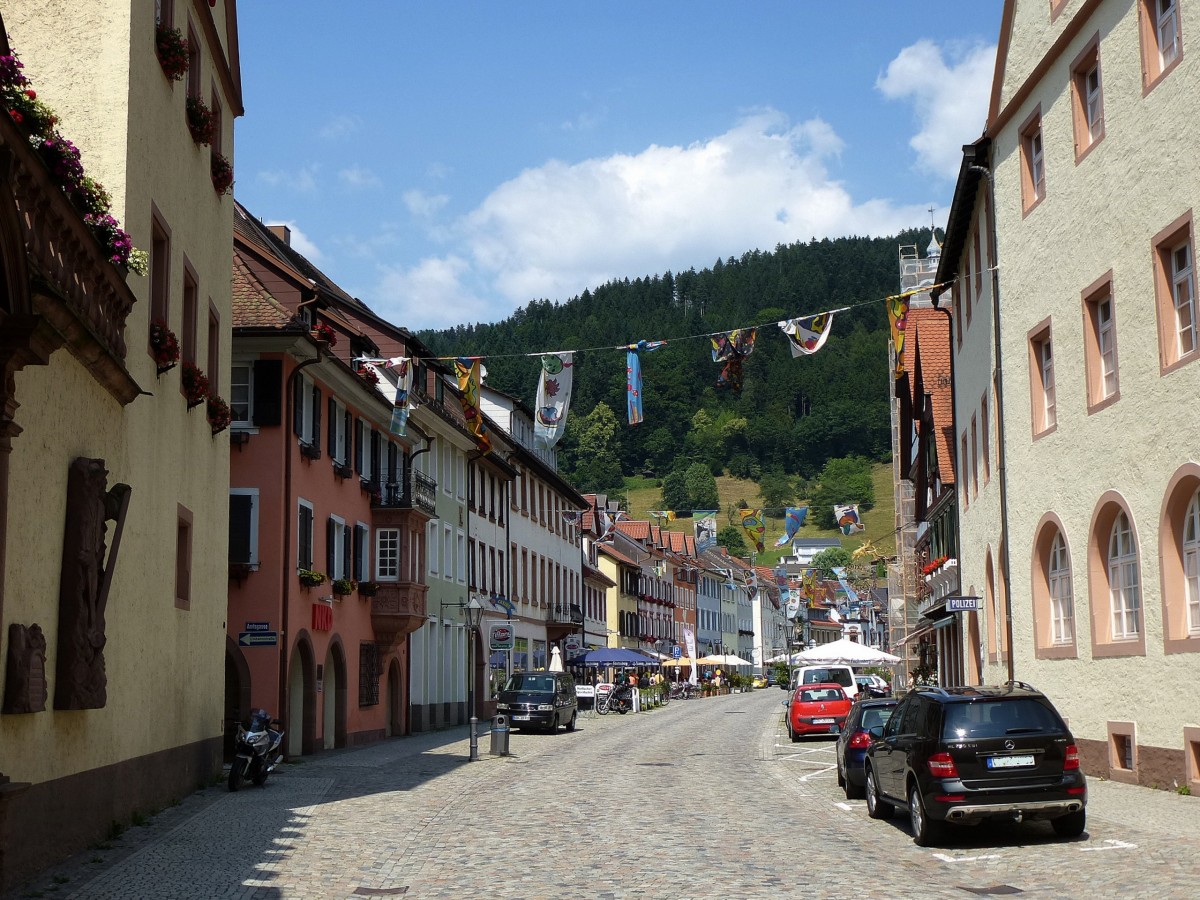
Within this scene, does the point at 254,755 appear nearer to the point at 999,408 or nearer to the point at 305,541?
the point at 305,541

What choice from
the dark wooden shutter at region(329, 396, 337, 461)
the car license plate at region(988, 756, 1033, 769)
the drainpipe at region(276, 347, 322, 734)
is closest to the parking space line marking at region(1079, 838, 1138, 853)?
the car license plate at region(988, 756, 1033, 769)

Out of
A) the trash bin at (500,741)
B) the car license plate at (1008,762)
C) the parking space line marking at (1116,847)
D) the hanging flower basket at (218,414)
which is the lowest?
the parking space line marking at (1116,847)

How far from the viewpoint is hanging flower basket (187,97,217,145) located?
19359mm

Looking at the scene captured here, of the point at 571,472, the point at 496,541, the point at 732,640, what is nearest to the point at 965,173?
the point at 496,541

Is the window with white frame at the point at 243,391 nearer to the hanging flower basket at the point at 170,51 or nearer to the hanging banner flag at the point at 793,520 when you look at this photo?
the hanging flower basket at the point at 170,51

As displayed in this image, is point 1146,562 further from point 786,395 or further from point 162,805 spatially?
point 786,395

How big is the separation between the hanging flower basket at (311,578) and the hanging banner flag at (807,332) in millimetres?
11113

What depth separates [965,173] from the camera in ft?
88.1

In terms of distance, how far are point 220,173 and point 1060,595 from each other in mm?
14451

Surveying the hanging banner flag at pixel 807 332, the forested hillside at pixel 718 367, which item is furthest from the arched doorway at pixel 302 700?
the forested hillside at pixel 718 367

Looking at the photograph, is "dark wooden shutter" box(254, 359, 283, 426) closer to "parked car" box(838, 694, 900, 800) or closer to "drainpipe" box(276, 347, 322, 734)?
"drainpipe" box(276, 347, 322, 734)

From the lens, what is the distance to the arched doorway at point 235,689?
92.2 feet

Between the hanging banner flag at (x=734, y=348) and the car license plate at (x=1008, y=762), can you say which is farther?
the hanging banner flag at (x=734, y=348)

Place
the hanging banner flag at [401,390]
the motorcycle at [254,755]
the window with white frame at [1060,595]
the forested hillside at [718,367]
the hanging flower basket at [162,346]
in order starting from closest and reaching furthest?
the hanging flower basket at [162,346], the motorcycle at [254,755], the window with white frame at [1060,595], the hanging banner flag at [401,390], the forested hillside at [718,367]
